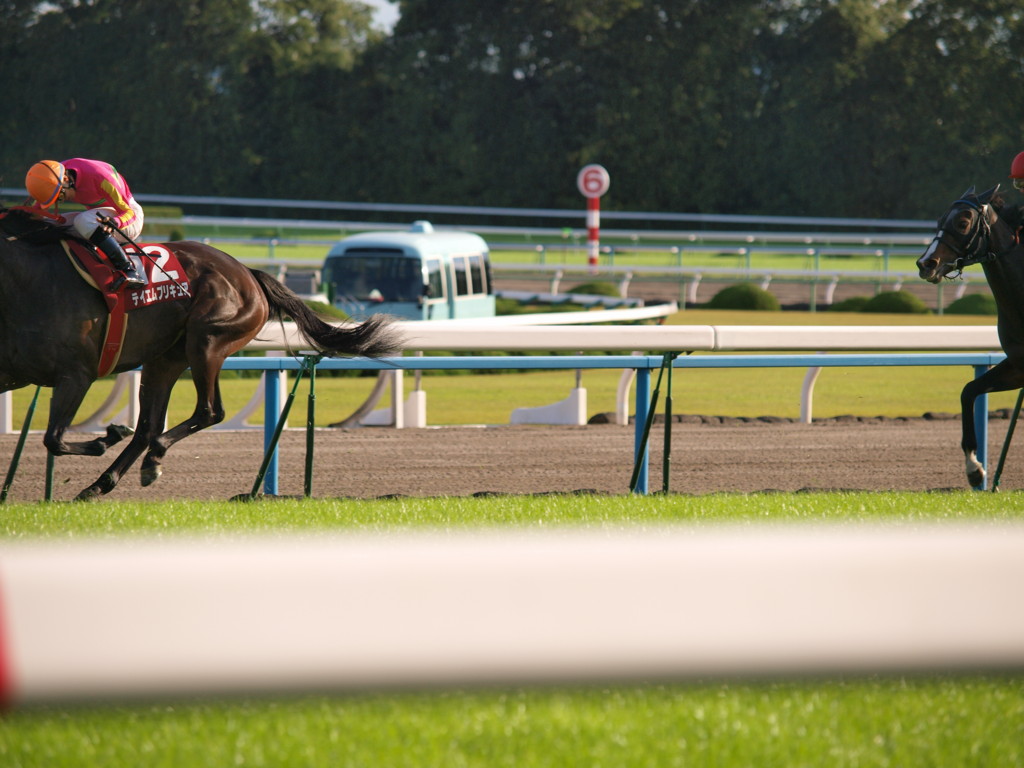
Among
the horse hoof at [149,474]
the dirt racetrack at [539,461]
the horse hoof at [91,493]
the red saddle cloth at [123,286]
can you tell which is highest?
the red saddle cloth at [123,286]

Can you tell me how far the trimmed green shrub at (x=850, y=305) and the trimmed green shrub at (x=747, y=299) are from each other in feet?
3.09

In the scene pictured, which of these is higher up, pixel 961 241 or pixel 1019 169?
pixel 1019 169

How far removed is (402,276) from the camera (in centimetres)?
1507

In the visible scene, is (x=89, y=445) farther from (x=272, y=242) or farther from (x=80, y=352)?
(x=272, y=242)

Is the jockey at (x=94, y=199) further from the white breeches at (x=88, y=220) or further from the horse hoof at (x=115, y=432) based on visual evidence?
the horse hoof at (x=115, y=432)

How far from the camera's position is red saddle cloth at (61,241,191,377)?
5.12 meters

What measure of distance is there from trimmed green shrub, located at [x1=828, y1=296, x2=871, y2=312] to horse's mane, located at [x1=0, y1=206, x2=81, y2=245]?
1622cm

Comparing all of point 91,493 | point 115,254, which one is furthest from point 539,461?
point 115,254

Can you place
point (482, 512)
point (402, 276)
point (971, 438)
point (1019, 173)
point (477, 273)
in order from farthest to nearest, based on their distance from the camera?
point (477, 273), point (402, 276), point (971, 438), point (1019, 173), point (482, 512)

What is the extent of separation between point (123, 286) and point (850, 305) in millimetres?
16243

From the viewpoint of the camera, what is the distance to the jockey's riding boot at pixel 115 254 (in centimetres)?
509

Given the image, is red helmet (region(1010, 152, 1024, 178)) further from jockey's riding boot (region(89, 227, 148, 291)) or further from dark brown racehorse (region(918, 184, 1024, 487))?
jockey's riding boot (region(89, 227, 148, 291))

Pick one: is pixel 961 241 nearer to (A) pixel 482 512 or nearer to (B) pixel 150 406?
(A) pixel 482 512

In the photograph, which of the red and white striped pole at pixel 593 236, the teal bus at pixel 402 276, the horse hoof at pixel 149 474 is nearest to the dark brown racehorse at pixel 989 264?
the horse hoof at pixel 149 474
